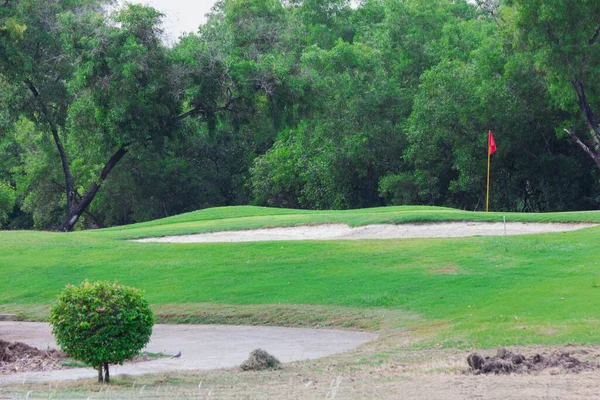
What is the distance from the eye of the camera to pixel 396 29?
157ft

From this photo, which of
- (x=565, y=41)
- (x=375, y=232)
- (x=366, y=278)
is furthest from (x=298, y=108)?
(x=366, y=278)

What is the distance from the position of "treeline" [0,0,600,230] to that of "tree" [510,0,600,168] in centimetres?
7

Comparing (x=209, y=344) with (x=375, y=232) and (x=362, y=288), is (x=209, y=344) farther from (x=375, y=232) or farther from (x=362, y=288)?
(x=375, y=232)

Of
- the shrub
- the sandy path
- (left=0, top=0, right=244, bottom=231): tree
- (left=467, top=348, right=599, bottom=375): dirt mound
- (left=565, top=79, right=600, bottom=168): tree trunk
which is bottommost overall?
the sandy path

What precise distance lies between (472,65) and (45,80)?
71.7 ft

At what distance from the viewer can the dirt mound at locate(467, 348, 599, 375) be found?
898 cm

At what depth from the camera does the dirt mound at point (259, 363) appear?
10.1m

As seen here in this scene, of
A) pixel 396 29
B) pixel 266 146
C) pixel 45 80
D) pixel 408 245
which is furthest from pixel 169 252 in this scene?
pixel 266 146

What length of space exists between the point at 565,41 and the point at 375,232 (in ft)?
48.8

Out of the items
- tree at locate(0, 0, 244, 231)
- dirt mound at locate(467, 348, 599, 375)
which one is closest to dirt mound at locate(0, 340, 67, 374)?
dirt mound at locate(467, 348, 599, 375)

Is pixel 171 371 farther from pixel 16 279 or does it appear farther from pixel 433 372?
pixel 16 279

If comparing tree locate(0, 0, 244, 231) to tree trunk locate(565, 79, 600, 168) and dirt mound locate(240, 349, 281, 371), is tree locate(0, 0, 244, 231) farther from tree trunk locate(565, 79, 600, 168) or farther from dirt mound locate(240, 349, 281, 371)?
dirt mound locate(240, 349, 281, 371)

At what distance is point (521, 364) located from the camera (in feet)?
30.3

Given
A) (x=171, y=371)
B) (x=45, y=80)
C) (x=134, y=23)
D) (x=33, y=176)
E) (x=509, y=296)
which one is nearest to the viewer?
(x=171, y=371)
